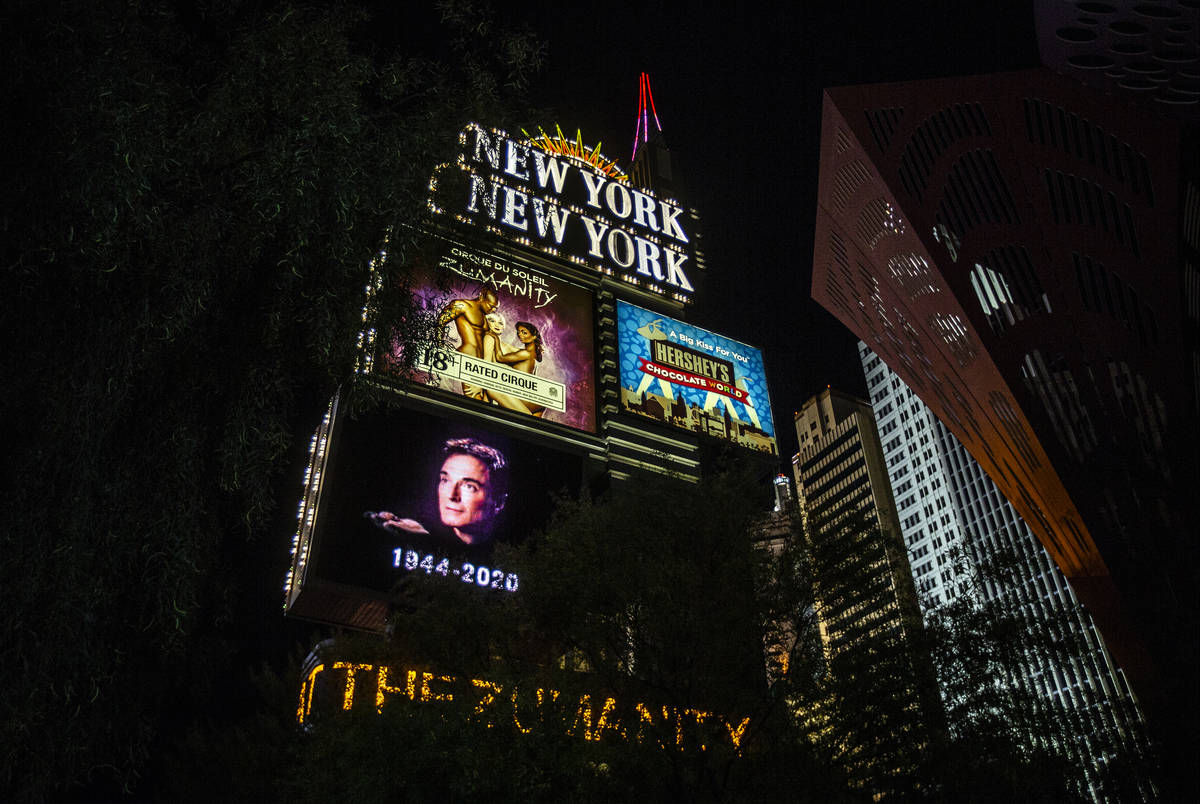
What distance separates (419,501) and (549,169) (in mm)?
19552

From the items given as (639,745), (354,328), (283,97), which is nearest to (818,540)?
(639,745)

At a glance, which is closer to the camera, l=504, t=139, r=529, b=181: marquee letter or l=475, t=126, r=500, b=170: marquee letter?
l=475, t=126, r=500, b=170: marquee letter

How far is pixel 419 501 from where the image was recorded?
26.0 meters

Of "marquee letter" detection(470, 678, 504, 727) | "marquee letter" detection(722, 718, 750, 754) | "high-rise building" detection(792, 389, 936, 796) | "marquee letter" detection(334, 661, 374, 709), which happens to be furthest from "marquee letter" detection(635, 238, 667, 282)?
"marquee letter" detection(722, 718, 750, 754)

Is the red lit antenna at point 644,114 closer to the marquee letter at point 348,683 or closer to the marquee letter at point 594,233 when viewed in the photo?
the marquee letter at point 594,233

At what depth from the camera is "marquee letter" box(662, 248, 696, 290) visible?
3914cm

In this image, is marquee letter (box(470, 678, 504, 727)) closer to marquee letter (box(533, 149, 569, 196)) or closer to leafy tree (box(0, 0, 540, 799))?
leafy tree (box(0, 0, 540, 799))

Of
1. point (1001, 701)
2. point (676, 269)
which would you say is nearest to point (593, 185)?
point (676, 269)

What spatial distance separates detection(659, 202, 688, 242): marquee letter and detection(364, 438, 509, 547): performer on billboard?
18303 mm

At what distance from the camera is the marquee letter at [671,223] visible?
41.8 m

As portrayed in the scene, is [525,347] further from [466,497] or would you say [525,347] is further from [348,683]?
[348,683]

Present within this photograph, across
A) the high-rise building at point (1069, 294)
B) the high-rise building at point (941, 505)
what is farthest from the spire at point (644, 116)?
the high-rise building at point (941, 505)

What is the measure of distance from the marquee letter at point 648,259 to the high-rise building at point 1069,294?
13.9 metres

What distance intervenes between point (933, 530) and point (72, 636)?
4869 inches
